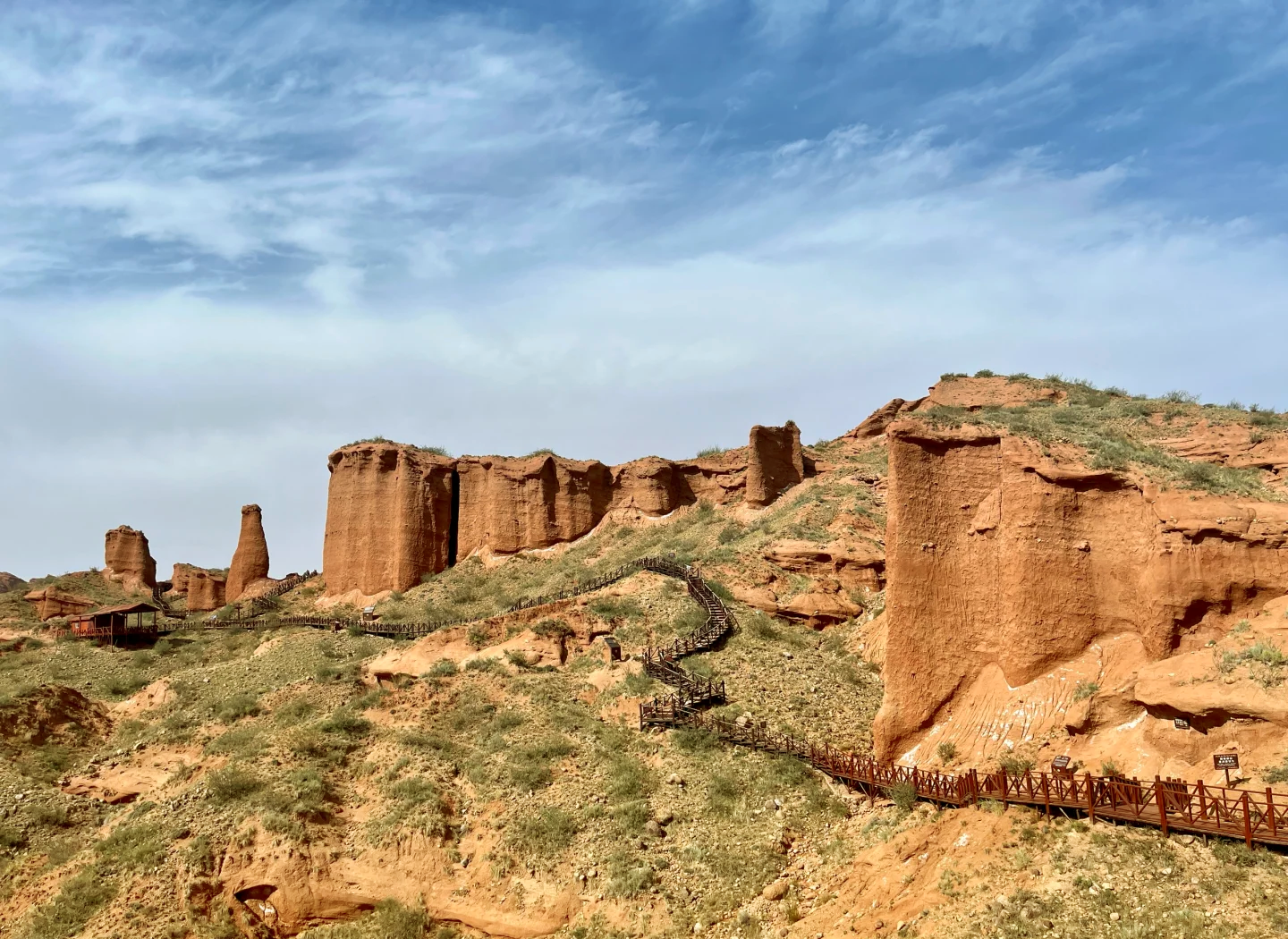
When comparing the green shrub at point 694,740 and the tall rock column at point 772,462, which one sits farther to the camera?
the tall rock column at point 772,462

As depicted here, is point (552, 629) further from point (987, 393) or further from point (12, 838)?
point (987, 393)

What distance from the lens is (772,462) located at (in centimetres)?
5294

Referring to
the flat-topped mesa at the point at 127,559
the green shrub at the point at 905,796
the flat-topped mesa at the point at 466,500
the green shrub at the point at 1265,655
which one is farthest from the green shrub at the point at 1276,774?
the flat-topped mesa at the point at 127,559

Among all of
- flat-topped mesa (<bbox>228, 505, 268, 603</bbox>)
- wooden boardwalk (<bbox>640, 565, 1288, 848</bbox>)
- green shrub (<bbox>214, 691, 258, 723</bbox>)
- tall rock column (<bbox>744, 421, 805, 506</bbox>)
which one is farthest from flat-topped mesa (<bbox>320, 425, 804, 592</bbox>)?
wooden boardwalk (<bbox>640, 565, 1288, 848</bbox>)

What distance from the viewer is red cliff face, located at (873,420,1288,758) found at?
2086cm

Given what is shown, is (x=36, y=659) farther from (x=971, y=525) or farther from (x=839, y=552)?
(x=971, y=525)

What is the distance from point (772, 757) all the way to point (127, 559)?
6025cm

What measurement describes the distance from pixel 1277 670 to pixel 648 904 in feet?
41.0

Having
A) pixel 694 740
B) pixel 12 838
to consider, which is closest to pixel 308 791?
pixel 12 838

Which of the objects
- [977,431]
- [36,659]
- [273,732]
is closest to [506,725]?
[273,732]

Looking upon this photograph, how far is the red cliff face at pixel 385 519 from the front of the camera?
57.1 metres

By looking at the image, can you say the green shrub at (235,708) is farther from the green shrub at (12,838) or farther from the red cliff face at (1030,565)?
the red cliff face at (1030,565)

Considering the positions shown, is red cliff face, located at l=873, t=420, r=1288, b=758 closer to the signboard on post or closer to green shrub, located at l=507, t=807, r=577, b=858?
the signboard on post

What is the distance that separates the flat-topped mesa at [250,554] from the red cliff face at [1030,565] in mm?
50261
